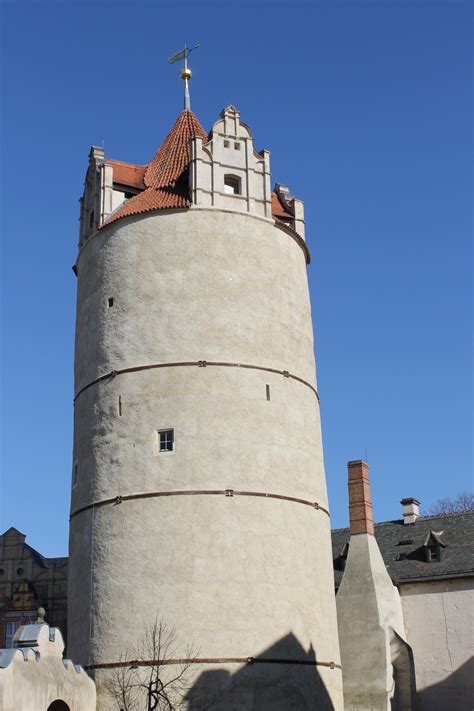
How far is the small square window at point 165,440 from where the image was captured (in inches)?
804

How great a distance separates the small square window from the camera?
20.4 m

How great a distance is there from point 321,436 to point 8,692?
9.90 metres

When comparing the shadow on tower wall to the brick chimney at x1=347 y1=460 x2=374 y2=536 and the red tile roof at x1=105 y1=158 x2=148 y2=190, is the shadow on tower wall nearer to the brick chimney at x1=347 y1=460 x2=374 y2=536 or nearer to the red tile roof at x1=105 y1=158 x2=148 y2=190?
the brick chimney at x1=347 y1=460 x2=374 y2=536

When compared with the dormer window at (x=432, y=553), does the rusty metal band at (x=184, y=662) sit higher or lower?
lower

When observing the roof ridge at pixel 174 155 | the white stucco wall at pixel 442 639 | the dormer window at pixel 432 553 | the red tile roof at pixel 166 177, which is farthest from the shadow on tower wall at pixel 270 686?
the roof ridge at pixel 174 155

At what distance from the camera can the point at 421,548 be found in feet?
95.1

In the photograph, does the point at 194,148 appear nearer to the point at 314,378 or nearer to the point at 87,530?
the point at 314,378

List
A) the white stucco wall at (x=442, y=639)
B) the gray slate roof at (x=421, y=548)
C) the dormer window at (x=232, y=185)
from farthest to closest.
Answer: the gray slate roof at (x=421, y=548) → the white stucco wall at (x=442, y=639) → the dormer window at (x=232, y=185)

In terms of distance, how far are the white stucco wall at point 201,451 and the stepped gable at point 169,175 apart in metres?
0.35

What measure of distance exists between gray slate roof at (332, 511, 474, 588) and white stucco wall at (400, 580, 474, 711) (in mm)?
305

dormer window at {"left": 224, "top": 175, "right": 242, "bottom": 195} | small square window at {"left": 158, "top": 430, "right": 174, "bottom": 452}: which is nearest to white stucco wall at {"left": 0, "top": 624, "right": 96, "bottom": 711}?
small square window at {"left": 158, "top": 430, "right": 174, "bottom": 452}

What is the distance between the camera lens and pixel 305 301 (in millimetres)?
23781

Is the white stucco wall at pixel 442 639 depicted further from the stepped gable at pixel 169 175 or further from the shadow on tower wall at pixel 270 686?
the stepped gable at pixel 169 175

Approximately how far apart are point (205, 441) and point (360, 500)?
9.09 meters
